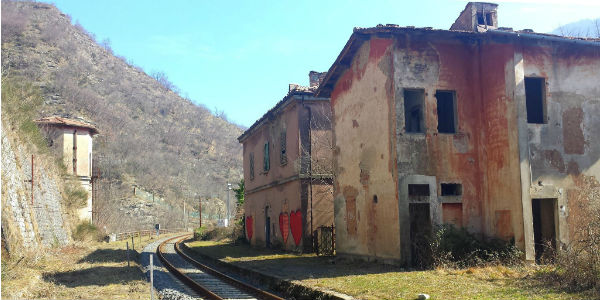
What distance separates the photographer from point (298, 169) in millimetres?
22312

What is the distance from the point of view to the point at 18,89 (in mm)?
24234

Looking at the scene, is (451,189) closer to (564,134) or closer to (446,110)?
(446,110)

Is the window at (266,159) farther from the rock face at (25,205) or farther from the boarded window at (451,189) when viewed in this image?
the boarded window at (451,189)

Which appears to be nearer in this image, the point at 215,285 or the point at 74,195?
the point at 215,285

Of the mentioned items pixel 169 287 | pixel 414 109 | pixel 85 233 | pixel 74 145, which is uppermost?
pixel 74 145

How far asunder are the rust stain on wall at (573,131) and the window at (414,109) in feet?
13.9

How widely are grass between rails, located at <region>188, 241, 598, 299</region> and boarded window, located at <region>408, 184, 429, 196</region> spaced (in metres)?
2.36

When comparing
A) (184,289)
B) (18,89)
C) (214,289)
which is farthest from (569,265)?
(18,89)

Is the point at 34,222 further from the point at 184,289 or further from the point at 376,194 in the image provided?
the point at 376,194

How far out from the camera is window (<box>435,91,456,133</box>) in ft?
53.7

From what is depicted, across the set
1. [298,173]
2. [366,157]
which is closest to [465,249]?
[366,157]

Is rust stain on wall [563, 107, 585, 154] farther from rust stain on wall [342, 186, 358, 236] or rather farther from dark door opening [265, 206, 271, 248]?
dark door opening [265, 206, 271, 248]

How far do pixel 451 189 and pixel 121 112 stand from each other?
81.6 meters

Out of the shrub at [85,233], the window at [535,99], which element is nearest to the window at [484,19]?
the window at [535,99]
